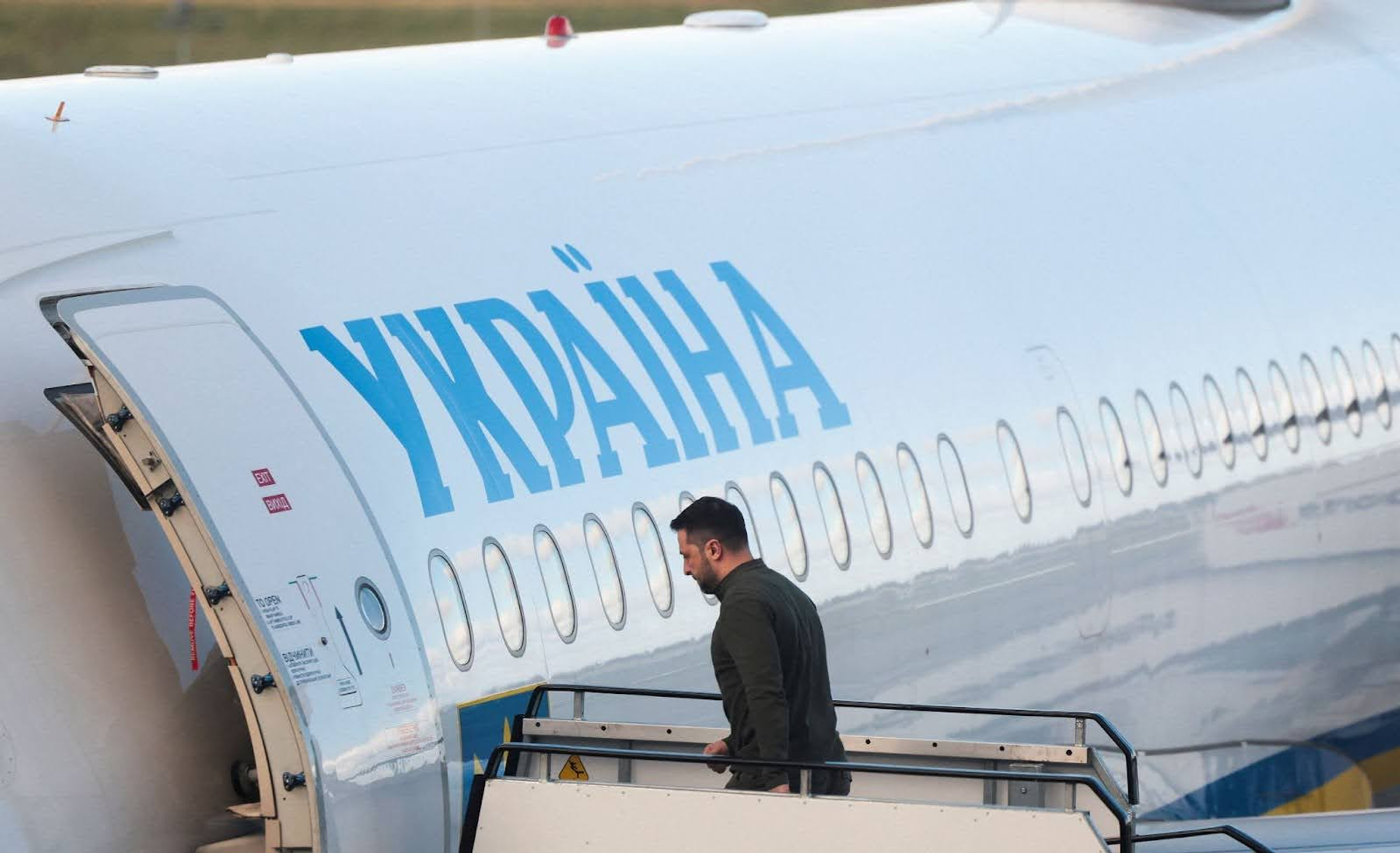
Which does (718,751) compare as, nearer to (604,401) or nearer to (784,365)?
(604,401)

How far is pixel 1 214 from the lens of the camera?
6023 mm

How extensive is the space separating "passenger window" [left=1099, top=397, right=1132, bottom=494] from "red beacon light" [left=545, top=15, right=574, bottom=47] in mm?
2970

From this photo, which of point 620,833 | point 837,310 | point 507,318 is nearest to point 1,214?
point 507,318

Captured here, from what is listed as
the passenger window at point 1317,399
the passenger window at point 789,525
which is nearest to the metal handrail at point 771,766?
the passenger window at point 789,525

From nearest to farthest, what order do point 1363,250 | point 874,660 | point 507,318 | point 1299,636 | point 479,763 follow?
point 479,763
point 507,318
point 874,660
point 1299,636
point 1363,250

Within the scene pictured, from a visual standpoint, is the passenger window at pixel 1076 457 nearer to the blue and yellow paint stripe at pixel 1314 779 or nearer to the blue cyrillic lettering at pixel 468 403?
the blue and yellow paint stripe at pixel 1314 779

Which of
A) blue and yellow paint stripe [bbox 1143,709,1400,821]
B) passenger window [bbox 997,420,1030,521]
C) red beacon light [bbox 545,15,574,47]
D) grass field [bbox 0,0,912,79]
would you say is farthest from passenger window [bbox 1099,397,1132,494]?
grass field [bbox 0,0,912,79]

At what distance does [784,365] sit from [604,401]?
3.72ft

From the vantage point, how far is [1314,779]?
11.7 m

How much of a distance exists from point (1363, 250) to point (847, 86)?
4092 mm

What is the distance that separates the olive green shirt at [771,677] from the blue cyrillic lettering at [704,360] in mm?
1476

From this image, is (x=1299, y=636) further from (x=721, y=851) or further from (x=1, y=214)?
(x=1, y=214)

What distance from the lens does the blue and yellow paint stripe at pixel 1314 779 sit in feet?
34.8

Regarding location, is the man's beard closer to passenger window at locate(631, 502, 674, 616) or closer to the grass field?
passenger window at locate(631, 502, 674, 616)
